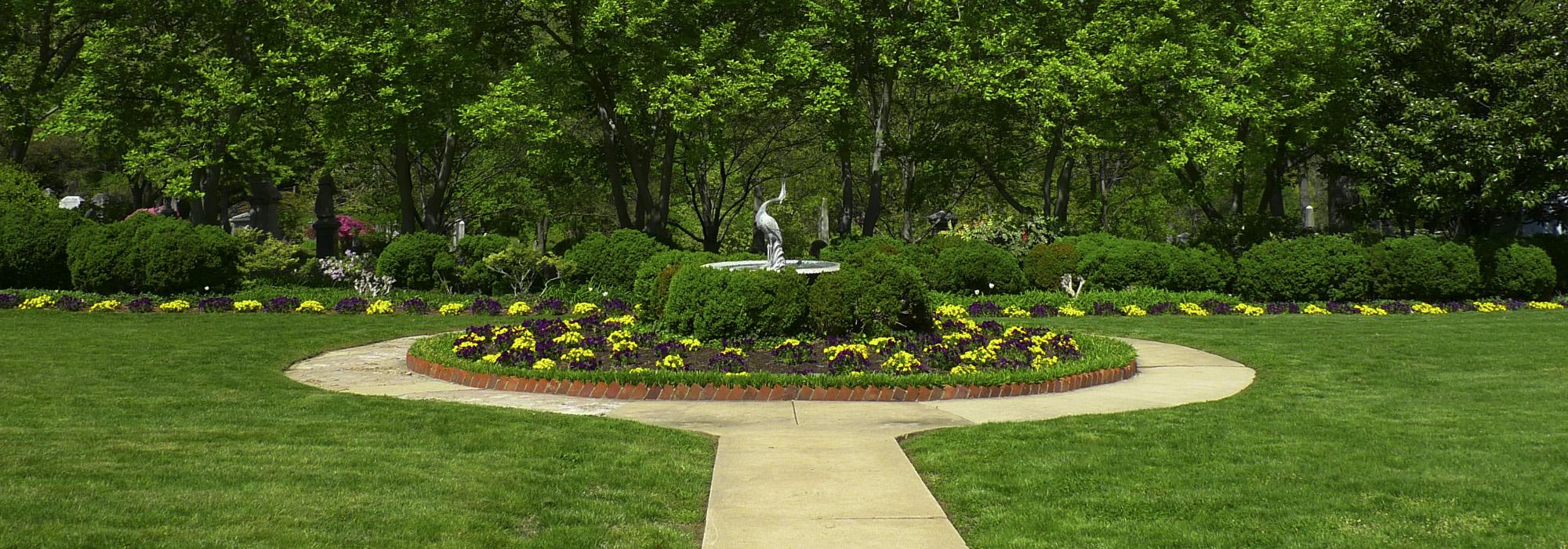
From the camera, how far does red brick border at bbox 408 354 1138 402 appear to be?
10531 mm

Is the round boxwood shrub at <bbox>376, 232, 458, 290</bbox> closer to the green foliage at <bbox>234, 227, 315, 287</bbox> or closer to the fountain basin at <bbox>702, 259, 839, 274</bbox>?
the green foliage at <bbox>234, 227, 315, 287</bbox>

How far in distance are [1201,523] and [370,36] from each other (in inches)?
879

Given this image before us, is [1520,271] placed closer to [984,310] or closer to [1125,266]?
[1125,266]

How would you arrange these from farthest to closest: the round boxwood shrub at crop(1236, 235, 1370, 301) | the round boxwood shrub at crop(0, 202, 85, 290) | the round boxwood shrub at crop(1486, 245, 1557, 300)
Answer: the round boxwood shrub at crop(1486, 245, 1557, 300), the round boxwood shrub at crop(1236, 235, 1370, 301), the round boxwood shrub at crop(0, 202, 85, 290)

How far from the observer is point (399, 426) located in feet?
27.7

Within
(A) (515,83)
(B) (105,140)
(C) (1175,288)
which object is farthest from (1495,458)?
(B) (105,140)

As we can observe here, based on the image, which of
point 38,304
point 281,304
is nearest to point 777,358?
point 281,304

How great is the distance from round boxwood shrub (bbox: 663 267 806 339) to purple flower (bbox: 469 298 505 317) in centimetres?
712

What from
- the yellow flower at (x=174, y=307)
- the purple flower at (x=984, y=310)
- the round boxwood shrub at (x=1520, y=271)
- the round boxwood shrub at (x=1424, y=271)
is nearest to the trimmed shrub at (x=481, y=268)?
the yellow flower at (x=174, y=307)

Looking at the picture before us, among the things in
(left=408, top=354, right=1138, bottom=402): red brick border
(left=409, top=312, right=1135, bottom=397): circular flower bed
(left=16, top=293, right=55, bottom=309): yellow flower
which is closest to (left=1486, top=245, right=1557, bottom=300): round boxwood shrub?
(left=409, top=312, right=1135, bottom=397): circular flower bed

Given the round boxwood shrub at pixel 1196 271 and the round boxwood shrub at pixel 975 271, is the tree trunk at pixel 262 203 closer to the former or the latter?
the round boxwood shrub at pixel 975 271

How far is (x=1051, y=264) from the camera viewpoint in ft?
72.5

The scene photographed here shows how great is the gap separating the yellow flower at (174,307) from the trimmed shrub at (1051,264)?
14.8 meters

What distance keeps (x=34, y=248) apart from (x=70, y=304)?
2.34 m
